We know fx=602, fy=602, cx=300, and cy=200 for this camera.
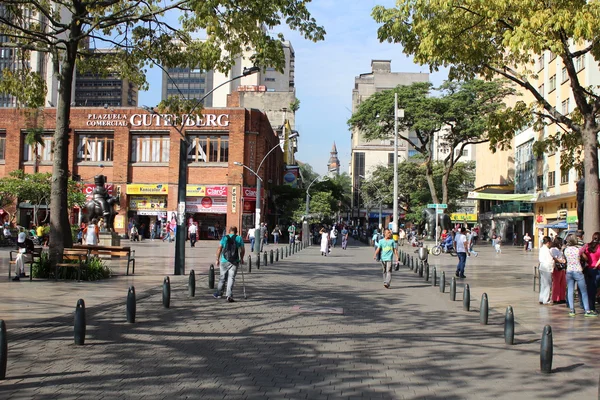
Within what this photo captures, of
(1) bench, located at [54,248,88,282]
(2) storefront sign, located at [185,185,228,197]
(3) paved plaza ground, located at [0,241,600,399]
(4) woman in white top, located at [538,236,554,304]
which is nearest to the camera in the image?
(3) paved plaza ground, located at [0,241,600,399]

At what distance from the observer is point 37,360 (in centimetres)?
757

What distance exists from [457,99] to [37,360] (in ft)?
131

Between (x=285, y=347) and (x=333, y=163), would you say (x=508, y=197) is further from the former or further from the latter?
(x=333, y=163)

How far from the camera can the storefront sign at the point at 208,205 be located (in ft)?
158

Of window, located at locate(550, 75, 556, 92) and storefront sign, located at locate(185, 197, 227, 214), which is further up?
window, located at locate(550, 75, 556, 92)

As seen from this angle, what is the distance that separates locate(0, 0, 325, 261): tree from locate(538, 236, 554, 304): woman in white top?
24.4 feet

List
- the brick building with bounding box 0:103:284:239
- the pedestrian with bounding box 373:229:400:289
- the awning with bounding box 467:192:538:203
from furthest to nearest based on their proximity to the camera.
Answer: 1. the awning with bounding box 467:192:538:203
2. the brick building with bounding box 0:103:284:239
3. the pedestrian with bounding box 373:229:400:289

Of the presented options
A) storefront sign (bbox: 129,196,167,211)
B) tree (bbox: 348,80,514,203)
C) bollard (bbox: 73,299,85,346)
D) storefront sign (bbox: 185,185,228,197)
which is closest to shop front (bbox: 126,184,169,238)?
storefront sign (bbox: 129,196,167,211)

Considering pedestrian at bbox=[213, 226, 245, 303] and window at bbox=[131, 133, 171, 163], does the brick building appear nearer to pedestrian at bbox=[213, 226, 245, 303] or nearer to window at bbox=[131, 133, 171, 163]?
window at bbox=[131, 133, 171, 163]

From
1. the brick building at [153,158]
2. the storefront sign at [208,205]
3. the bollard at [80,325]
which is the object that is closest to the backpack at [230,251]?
the bollard at [80,325]

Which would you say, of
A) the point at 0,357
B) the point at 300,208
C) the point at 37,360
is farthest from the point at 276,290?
the point at 300,208

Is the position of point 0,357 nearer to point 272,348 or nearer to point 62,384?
point 62,384

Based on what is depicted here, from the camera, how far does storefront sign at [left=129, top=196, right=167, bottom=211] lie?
160ft

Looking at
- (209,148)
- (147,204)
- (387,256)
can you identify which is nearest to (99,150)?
(147,204)
